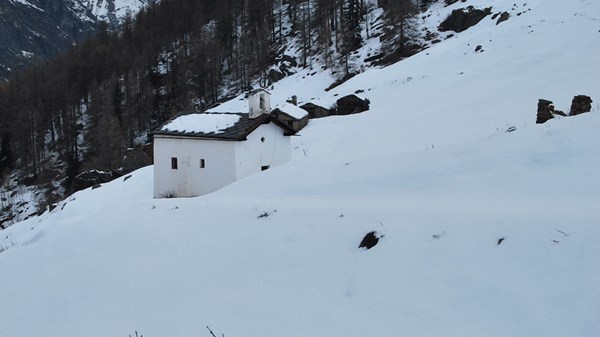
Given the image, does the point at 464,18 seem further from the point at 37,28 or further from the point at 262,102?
the point at 37,28

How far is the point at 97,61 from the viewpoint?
79.3 meters

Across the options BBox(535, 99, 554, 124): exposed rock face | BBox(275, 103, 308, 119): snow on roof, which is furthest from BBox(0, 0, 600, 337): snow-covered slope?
BBox(275, 103, 308, 119): snow on roof

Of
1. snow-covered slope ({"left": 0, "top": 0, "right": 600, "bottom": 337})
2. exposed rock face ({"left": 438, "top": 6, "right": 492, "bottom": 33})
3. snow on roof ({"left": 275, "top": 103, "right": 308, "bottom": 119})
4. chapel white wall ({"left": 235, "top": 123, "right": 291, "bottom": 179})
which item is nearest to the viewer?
snow-covered slope ({"left": 0, "top": 0, "right": 600, "bottom": 337})

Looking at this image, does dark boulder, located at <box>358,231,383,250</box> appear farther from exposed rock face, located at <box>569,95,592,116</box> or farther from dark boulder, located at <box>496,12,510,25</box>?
dark boulder, located at <box>496,12,510,25</box>

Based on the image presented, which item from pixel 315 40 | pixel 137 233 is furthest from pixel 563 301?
pixel 315 40

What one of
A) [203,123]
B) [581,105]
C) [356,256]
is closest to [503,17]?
[203,123]

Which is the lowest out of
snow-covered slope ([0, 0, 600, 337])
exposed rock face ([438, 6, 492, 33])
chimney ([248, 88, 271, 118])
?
snow-covered slope ([0, 0, 600, 337])

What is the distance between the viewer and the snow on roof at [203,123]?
71.5 ft

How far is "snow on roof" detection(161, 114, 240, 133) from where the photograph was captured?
21786mm

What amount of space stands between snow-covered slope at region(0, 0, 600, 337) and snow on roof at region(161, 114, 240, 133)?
25.7 feet

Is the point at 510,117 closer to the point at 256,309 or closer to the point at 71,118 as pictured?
the point at 256,309

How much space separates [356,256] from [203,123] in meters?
17.4

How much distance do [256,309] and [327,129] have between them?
1051 inches

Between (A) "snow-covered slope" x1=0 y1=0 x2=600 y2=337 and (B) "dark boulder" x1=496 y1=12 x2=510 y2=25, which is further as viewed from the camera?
(B) "dark boulder" x1=496 y1=12 x2=510 y2=25
